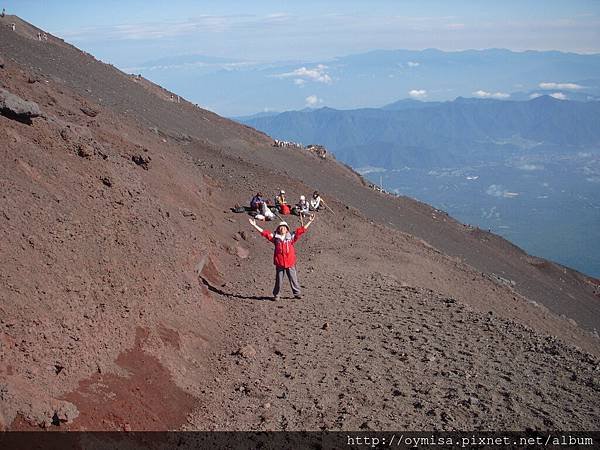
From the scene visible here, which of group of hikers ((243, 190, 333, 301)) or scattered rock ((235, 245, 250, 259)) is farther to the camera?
scattered rock ((235, 245, 250, 259))

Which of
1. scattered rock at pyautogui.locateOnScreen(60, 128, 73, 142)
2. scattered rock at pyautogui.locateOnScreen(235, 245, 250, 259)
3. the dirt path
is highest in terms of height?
scattered rock at pyautogui.locateOnScreen(60, 128, 73, 142)

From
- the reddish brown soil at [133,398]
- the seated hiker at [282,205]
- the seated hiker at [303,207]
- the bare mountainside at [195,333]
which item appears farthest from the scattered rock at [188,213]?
the reddish brown soil at [133,398]

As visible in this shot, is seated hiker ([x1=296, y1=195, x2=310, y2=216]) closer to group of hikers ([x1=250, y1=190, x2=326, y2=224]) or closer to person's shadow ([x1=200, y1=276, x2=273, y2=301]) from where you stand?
group of hikers ([x1=250, y1=190, x2=326, y2=224])

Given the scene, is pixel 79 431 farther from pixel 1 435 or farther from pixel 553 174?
pixel 553 174

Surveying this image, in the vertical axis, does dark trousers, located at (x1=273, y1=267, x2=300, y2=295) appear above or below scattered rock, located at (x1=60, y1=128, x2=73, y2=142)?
below

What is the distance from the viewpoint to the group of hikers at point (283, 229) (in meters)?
10.2

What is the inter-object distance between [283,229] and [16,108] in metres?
5.20

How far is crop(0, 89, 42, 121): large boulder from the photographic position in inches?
361

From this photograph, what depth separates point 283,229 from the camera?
1005 cm

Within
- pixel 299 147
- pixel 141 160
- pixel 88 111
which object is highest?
pixel 299 147

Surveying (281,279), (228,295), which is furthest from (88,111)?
(281,279)

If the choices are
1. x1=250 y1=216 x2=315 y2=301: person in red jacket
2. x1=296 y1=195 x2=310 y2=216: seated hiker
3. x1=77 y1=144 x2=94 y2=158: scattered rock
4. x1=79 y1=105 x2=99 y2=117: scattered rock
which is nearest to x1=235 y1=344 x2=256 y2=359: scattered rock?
x1=250 y1=216 x2=315 y2=301: person in red jacket

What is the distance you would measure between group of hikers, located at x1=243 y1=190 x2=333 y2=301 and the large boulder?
4444 millimetres

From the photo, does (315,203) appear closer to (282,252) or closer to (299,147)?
(282,252)
